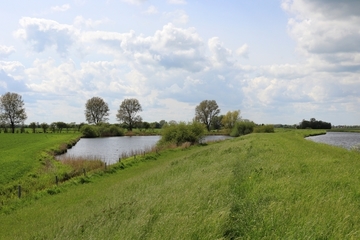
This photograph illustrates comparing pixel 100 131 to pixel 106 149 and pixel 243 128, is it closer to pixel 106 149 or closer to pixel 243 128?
pixel 243 128

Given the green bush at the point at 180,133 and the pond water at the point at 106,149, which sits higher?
the green bush at the point at 180,133

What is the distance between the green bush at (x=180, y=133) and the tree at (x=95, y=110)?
71829mm

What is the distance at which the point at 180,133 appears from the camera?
56.2 meters

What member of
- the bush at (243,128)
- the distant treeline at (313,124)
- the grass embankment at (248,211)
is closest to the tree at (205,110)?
the bush at (243,128)

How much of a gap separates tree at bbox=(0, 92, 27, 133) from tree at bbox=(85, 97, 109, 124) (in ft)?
86.1

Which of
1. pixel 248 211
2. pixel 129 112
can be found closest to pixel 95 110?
pixel 129 112

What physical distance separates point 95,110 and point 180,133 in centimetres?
7568

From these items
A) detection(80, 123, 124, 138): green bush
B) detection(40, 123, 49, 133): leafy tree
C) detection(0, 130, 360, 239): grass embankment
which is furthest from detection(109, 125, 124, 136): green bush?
detection(0, 130, 360, 239): grass embankment

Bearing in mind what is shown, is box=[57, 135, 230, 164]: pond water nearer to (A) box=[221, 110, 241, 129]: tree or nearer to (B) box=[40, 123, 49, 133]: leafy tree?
(A) box=[221, 110, 241, 129]: tree

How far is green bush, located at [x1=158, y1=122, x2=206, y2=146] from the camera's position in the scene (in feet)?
184

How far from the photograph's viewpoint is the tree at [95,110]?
123m

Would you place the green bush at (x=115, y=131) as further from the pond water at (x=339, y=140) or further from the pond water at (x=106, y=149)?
the pond water at (x=339, y=140)

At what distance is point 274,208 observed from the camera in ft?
22.6

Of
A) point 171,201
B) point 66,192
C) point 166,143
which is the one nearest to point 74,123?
point 166,143
